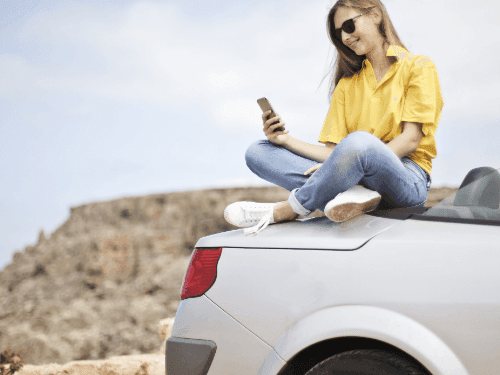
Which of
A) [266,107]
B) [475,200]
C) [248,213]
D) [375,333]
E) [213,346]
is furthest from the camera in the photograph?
[266,107]

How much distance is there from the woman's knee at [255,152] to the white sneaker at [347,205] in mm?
588

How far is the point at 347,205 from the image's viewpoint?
60.4 inches

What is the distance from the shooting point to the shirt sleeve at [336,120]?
2342 millimetres

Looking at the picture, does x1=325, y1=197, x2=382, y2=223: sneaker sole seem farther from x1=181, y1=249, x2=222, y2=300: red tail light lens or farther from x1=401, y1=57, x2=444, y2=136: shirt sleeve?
x1=401, y1=57, x2=444, y2=136: shirt sleeve

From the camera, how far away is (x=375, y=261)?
4.62ft

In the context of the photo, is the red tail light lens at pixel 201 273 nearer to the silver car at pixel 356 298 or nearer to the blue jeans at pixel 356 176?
Result: the silver car at pixel 356 298

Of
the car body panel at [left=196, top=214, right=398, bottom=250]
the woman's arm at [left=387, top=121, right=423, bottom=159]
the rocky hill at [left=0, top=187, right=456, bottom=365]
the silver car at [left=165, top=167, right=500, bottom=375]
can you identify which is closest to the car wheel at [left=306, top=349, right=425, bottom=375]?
the silver car at [left=165, top=167, right=500, bottom=375]

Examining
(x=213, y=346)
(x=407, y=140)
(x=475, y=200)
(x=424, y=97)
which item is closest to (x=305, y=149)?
(x=407, y=140)

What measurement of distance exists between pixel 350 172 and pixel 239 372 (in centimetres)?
80

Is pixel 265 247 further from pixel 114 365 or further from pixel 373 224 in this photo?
pixel 114 365

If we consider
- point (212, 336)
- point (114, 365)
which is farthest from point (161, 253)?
point (212, 336)

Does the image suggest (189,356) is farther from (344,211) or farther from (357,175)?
(357,175)

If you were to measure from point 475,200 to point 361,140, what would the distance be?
49cm

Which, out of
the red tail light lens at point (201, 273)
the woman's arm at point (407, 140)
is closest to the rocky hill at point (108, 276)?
the woman's arm at point (407, 140)
